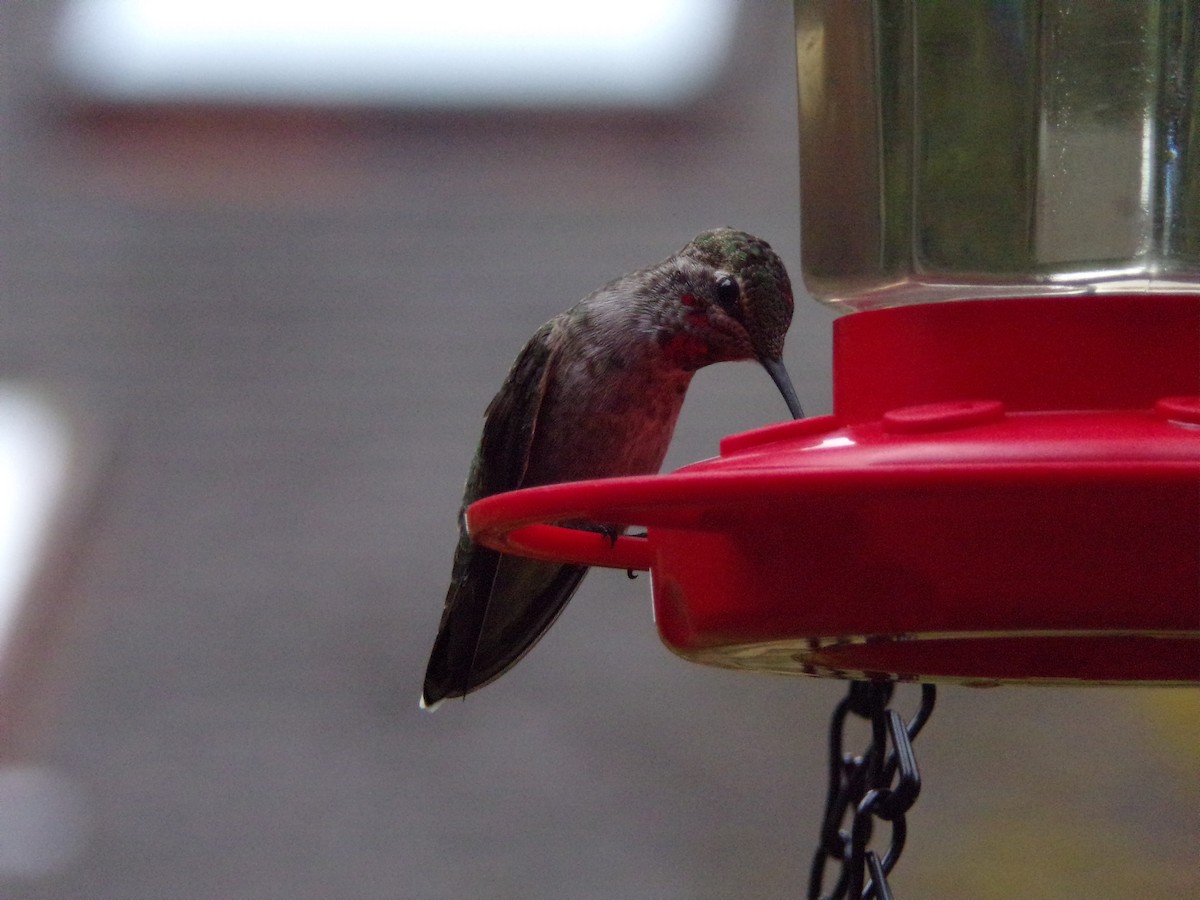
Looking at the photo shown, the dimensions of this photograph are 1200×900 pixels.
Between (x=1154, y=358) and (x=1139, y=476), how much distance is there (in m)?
0.32

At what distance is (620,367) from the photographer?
2.46 m

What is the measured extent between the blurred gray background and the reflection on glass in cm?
210

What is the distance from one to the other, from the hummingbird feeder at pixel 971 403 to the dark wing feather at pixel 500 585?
540 millimetres

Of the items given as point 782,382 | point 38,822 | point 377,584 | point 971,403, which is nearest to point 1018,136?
point 971,403

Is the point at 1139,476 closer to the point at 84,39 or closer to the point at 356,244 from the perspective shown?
the point at 356,244

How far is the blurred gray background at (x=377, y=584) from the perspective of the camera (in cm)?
379

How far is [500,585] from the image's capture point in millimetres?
2471

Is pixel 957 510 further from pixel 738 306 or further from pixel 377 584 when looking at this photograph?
pixel 377 584

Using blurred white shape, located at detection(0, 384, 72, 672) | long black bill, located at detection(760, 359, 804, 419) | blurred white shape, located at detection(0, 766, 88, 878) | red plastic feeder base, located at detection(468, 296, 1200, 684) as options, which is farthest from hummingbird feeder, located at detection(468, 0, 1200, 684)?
blurred white shape, located at detection(0, 766, 88, 878)

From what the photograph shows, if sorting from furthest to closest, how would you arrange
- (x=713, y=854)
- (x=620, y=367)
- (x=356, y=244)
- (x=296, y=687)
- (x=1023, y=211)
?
(x=356, y=244) < (x=296, y=687) < (x=713, y=854) < (x=620, y=367) < (x=1023, y=211)

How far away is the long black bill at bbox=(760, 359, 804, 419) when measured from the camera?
2197mm

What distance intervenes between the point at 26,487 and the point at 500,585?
1.94 m

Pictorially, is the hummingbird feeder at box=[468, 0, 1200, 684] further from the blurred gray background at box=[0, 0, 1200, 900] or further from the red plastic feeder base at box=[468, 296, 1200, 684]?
the blurred gray background at box=[0, 0, 1200, 900]

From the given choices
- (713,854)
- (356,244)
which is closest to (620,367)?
(713,854)
